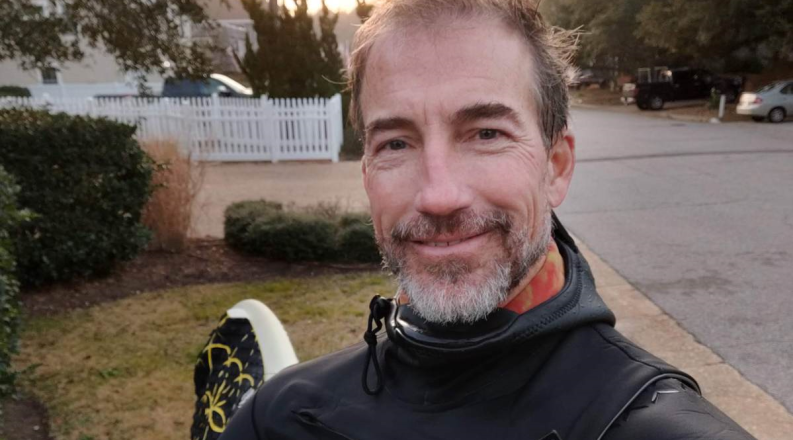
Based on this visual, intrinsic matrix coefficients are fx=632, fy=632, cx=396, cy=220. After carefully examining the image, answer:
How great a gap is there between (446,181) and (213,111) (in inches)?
497

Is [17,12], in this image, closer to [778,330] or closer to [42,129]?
[42,129]

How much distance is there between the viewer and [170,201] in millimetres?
6629

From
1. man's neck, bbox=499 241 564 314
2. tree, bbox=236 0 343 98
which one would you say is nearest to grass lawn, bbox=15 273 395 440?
man's neck, bbox=499 241 564 314

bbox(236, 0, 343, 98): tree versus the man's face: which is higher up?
bbox(236, 0, 343, 98): tree

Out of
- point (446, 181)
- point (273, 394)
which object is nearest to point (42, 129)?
point (273, 394)

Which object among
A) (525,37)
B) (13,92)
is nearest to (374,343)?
(525,37)

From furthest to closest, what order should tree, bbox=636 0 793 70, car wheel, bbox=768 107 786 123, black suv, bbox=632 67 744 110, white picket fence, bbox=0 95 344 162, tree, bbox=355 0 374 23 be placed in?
black suv, bbox=632 67 744 110 → tree, bbox=636 0 793 70 → car wheel, bbox=768 107 786 123 → white picket fence, bbox=0 95 344 162 → tree, bbox=355 0 374 23

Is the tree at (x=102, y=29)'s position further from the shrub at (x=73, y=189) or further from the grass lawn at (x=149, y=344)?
the grass lawn at (x=149, y=344)

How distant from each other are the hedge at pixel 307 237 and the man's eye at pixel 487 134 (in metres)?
5.06

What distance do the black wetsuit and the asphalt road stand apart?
2.93m

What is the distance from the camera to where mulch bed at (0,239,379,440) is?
5539 millimetres

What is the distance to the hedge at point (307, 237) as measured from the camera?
6.46 meters

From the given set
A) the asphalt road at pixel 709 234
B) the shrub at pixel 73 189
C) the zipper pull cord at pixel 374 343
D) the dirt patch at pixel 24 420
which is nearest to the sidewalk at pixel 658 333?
the asphalt road at pixel 709 234

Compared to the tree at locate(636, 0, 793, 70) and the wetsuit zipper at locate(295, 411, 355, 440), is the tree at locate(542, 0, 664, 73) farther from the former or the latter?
the wetsuit zipper at locate(295, 411, 355, 440)
